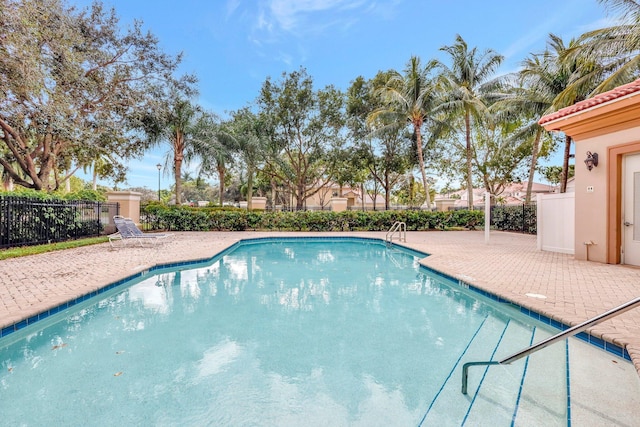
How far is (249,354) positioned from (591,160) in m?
8.36

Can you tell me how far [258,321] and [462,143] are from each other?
1025 inches

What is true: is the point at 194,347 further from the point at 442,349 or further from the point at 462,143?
the point at 462,143

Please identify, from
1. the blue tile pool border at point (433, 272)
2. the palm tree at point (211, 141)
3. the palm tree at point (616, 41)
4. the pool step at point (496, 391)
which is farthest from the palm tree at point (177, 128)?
the pool step at point (496, 391)

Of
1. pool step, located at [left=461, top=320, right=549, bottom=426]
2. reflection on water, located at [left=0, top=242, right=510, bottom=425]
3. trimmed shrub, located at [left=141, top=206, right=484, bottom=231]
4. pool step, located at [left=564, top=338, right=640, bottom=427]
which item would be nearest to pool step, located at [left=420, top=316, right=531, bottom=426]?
pool step, located at [left=461, top=320, right=549, bottom=426]

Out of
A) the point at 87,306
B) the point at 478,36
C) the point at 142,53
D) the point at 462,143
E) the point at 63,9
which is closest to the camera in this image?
the point at 87,306

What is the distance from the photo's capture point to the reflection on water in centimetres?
263

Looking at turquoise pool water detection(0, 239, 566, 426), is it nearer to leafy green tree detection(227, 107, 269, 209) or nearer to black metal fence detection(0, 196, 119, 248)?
black metal fence detection(0, 196, 119, 248)

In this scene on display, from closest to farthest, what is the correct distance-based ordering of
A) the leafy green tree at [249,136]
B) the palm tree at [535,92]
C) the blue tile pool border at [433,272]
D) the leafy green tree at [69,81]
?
1. the blue tile pool border at [433,272]
2. the leafy green tree at [69,81]
3. the palm tree at [535,92]
4. the leafy green tree at [249,136]

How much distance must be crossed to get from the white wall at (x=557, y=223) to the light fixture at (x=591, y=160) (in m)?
1.55

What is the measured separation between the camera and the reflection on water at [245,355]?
8.62 feet

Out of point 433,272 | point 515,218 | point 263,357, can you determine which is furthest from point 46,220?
point 515,218

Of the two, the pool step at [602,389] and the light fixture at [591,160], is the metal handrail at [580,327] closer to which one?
the pool step at [602,389]

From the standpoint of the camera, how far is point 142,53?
15953 mm

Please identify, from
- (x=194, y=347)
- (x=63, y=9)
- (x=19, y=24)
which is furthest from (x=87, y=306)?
(x=63, y=9)
